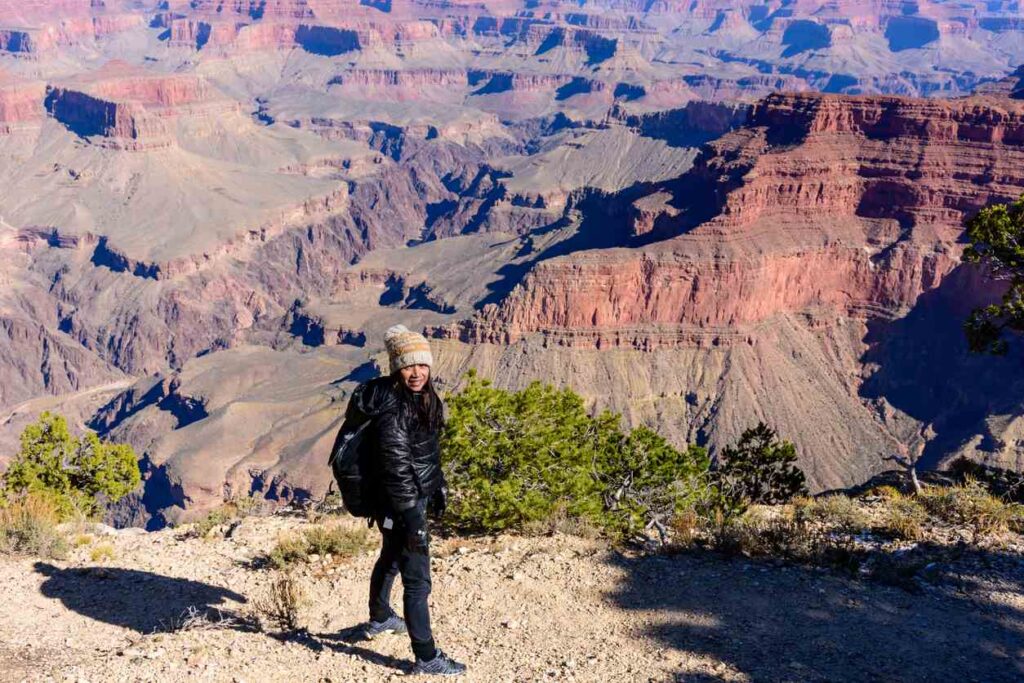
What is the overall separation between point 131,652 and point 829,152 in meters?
84.5

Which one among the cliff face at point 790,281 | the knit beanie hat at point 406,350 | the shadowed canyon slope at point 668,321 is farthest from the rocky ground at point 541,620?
the cliff face at point 790,281

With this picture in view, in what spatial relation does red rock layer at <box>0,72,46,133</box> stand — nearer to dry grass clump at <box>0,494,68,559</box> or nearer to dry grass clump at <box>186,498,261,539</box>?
dry grass clump at <box>186,498,261,539</box>

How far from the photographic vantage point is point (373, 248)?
553ft

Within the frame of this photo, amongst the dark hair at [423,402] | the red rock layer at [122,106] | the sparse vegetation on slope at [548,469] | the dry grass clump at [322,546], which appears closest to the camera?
the dark hair at [423,402]

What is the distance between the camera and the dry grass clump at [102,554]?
14.5 metres

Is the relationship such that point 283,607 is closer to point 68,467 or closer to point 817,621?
point 817,621

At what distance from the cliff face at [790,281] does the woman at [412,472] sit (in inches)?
2202

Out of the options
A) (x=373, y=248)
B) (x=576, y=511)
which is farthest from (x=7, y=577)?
(x=373, y=248)

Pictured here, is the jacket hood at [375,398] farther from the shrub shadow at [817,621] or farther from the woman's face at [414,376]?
the shrub shadow at [817,621]

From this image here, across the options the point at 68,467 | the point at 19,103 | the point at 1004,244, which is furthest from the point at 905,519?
the point at 19,103

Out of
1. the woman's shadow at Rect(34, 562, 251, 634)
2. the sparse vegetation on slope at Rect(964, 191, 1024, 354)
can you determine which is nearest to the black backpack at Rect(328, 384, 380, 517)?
the woman's shadow at Rect(34, 562, 251, 634)

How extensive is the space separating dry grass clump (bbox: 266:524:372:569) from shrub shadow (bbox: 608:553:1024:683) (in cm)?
425

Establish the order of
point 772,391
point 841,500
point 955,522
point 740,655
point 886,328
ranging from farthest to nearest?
1. point 886,328
2. point 772,391
3. point 841,500
4. point 955,522
5. point 740,655

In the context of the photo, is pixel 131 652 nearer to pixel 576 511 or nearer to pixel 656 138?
pixel 576 511
